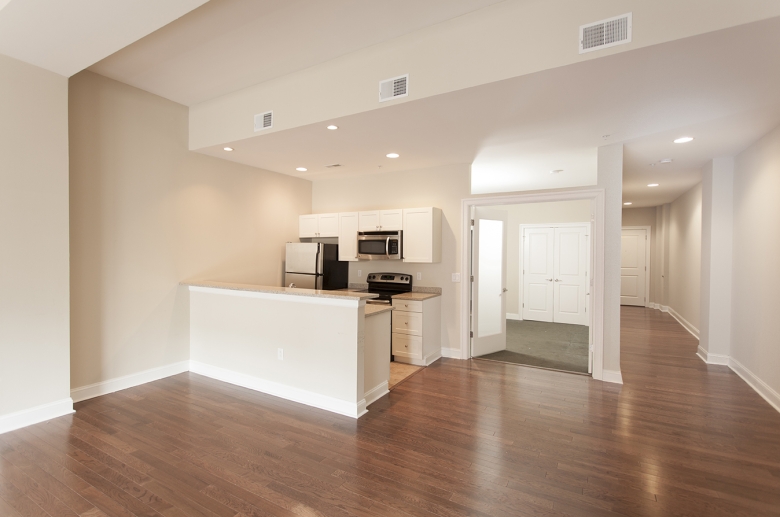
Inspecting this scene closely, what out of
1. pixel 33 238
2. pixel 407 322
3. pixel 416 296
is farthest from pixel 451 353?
pixel 33 238

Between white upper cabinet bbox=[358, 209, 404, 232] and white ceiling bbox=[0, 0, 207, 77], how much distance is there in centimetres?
332

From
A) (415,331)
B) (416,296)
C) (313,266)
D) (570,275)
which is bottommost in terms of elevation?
(415,331)

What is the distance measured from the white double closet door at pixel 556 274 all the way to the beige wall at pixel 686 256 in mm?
1714

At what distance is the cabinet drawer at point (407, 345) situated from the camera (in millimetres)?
4844

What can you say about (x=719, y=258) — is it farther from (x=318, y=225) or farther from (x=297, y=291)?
(x=318, y=225)

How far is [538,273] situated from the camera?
8445 millimetres

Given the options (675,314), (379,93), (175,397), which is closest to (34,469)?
(175,397)

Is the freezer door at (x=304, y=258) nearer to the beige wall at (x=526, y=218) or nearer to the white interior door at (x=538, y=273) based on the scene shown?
the beige wall at (x=526, y=218)

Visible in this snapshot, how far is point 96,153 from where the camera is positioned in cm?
374

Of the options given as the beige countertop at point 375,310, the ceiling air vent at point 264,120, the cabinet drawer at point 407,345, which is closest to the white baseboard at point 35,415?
the beige countertop at point 375,310

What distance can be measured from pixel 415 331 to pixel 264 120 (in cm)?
300

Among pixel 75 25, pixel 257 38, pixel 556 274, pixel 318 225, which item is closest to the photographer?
pixel 75 25

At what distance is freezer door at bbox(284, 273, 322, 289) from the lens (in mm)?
5484

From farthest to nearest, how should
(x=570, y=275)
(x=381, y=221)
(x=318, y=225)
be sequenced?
(x=570, y=275)
(x=318, y=225)
(x=381, y=221)
